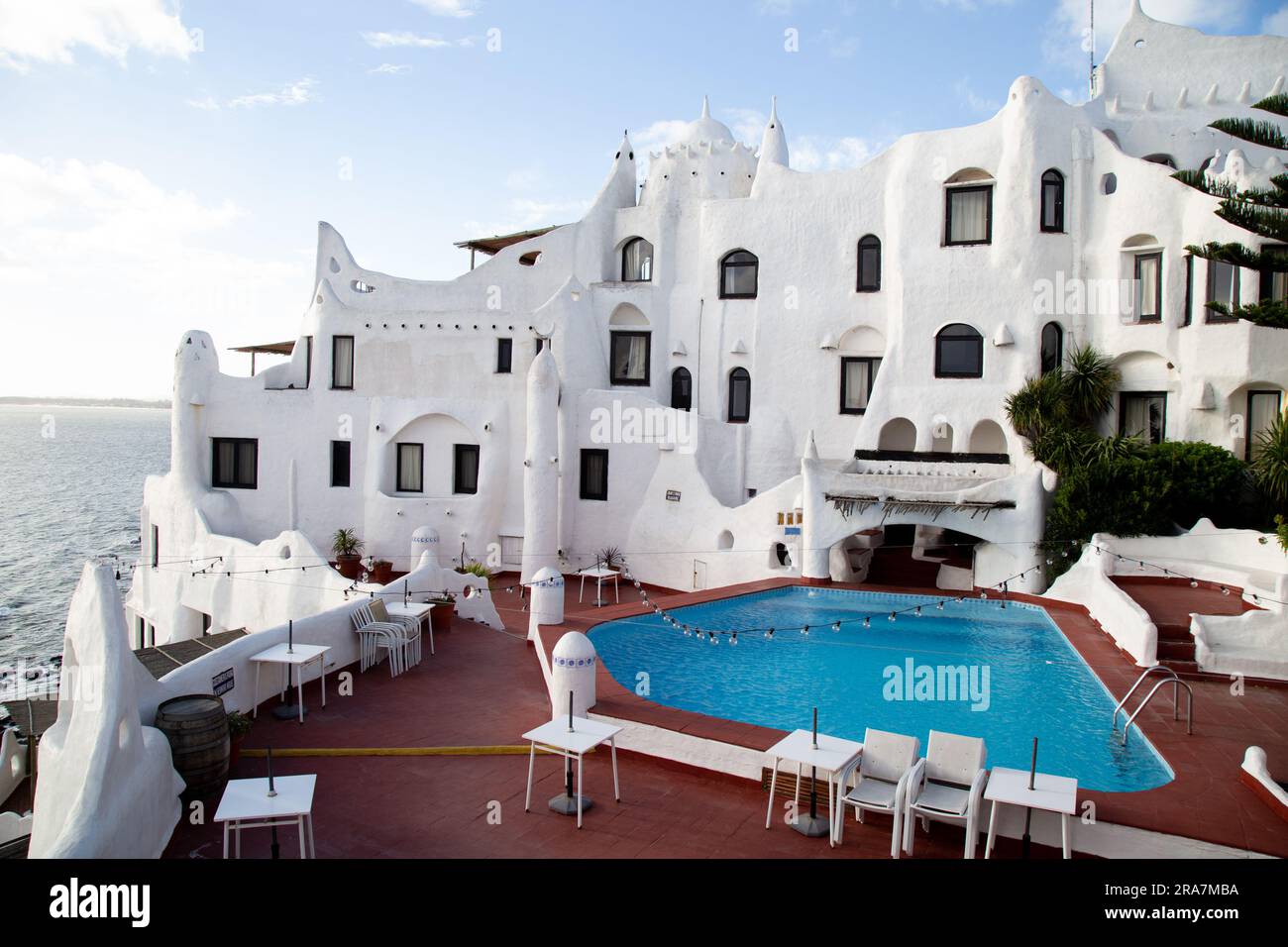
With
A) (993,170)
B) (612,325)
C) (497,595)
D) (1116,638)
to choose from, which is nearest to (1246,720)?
(1116,638)

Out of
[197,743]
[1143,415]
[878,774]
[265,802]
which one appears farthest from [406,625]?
[1143,415]

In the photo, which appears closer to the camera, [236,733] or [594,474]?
[236,733]

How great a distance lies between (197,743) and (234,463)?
1921 cm

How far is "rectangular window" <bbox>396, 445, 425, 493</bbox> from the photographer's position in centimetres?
2481

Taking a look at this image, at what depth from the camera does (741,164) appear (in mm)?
26500

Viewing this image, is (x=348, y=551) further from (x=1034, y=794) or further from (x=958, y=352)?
(x=1034, y=794)

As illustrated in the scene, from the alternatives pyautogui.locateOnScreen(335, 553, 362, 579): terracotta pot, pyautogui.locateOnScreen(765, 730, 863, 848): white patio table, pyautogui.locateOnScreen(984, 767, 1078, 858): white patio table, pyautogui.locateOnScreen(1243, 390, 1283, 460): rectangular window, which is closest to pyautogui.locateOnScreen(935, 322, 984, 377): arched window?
pyautogui.locateOnScreen(1243, 390, 1283, 460): rectangular window

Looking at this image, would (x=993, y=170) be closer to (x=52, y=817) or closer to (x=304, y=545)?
(x=304, y=545)

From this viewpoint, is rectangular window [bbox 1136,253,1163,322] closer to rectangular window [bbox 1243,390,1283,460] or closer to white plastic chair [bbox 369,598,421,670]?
rectangular window [bbox 1243,390,1283,460]

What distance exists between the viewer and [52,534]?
2288 inches

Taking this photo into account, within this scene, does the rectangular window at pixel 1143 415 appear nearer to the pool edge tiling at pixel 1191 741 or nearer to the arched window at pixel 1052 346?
the arched window at pixel 1052 346

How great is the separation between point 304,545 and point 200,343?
378 inches

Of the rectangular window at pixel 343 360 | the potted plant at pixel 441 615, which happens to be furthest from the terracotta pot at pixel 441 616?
the rectangular window at pixel 343 360

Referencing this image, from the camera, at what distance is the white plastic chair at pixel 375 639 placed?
1230 cm
